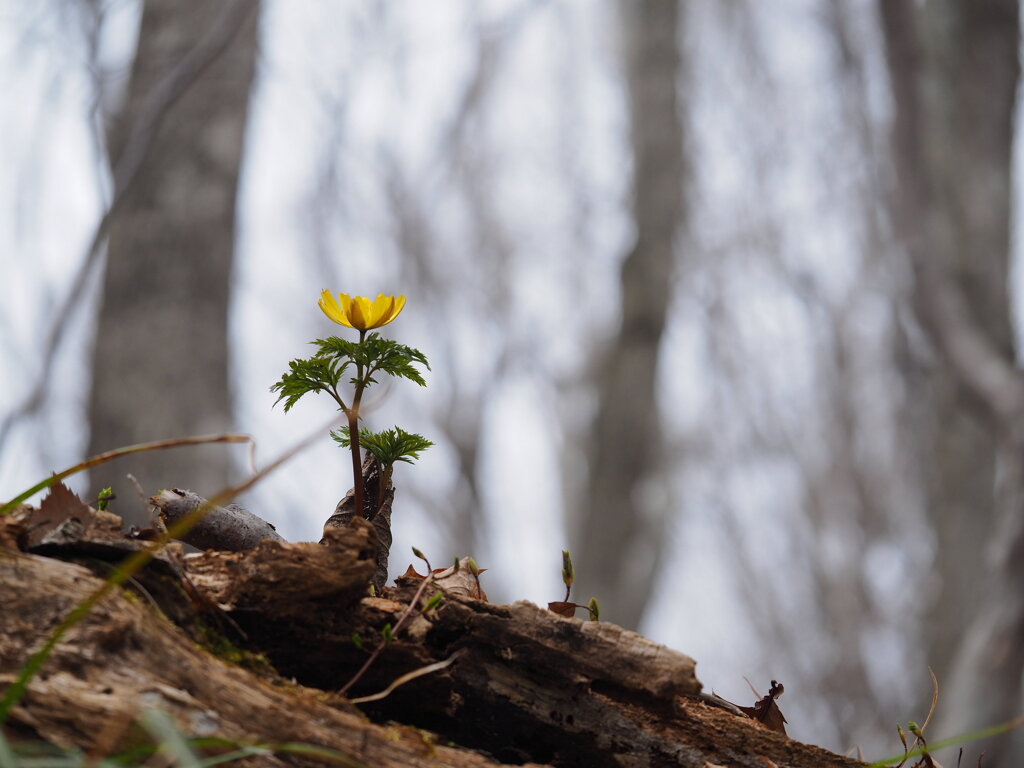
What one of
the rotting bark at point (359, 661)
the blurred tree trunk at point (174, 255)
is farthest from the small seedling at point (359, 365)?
the blurred tree trunk at point (174, 255)

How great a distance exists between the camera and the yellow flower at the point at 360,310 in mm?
1194

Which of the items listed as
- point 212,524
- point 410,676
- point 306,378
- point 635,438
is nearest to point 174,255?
point 212,524

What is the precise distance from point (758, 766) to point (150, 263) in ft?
12.8

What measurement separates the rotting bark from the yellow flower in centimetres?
27

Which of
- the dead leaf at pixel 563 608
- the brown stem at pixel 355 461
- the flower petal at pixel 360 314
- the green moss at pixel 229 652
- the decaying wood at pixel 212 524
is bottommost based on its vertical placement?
the green moss at pixel 229 652

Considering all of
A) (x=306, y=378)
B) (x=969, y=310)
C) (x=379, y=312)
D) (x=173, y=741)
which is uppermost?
(x=969, y=310)

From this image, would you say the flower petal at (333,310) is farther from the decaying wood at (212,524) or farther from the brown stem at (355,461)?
the decaying wood at (212,524)

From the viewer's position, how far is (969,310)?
473 cm

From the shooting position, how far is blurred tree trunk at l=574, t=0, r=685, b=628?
7492 mm

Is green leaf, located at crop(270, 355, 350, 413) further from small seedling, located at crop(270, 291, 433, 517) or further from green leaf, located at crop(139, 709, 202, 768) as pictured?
green leaf, located at crop(139, 709, 202, 768)

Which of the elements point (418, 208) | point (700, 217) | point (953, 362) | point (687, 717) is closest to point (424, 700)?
point (687, 717)

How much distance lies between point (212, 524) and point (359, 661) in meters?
0.32

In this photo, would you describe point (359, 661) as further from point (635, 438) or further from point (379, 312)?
point (635, 438)

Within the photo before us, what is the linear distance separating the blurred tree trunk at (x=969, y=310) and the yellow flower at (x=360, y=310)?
10.8ft
